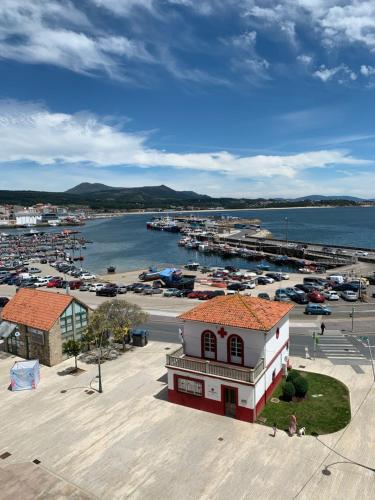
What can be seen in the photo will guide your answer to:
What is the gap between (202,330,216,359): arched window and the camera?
2370cm

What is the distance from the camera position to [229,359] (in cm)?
2328

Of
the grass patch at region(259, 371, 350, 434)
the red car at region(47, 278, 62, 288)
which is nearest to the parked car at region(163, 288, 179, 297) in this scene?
the red car at region(47, 278, 62, 288)

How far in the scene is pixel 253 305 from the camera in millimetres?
24734

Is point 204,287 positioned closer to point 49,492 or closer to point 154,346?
point 154,346

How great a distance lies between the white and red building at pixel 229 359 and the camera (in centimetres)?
2144

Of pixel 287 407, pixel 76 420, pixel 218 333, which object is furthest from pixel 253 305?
pixel 76 420

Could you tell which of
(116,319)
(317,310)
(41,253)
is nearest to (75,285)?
(116,319)

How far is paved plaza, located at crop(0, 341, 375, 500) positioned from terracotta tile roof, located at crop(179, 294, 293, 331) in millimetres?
5334

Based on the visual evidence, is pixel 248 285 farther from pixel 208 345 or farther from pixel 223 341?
pixel 223 341

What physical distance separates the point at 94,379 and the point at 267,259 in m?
84.4

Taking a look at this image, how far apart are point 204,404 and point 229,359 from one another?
9.76 feet

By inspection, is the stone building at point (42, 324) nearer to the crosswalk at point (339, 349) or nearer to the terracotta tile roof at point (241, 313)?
the terracotta tile roof at point (241, 313)

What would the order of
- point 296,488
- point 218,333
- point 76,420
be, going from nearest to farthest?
point 296,488
point 76,420
point 218,333

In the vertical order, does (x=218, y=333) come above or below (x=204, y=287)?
above
